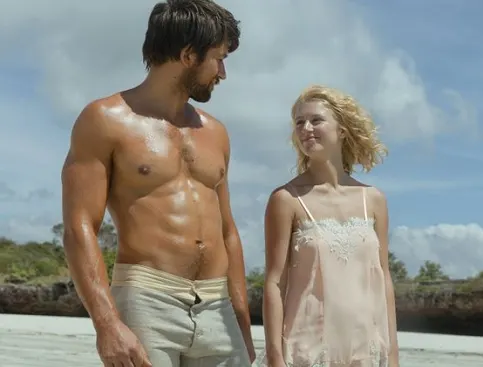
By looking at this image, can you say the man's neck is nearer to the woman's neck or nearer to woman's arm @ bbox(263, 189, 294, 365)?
woman's arm @ bbox(263, 189, 294, 365)

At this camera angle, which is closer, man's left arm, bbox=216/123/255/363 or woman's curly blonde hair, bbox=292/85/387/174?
man's left arm, bbox=216/123/255/363

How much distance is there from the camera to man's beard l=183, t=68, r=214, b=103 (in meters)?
2.99

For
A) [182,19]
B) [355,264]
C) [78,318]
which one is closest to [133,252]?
[182,19]

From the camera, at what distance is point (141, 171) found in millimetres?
2898

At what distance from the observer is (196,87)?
9.85 feet

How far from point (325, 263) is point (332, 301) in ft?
0.46

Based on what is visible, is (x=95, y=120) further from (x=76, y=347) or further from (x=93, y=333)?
(x=93, y=333)

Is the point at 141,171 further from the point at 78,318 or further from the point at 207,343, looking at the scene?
the point at 78,318

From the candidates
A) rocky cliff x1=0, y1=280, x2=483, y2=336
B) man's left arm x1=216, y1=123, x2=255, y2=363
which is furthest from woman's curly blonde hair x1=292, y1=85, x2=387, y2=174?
rocky cliff x1=0, y1=280, x2=483, y2=336

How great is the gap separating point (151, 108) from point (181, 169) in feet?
0.71

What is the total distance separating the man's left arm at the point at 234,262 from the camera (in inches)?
124

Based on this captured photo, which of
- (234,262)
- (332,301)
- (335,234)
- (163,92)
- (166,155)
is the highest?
(163,92)

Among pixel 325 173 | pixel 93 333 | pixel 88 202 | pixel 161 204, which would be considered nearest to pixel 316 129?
pixel 325 173

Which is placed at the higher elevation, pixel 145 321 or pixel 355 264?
pixel 355 264
